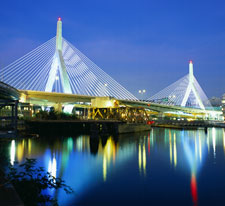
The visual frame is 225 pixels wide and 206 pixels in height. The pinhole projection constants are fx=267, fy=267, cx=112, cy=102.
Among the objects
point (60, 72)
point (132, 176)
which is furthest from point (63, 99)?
point (132, 176)

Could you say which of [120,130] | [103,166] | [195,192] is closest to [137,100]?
[120,130]

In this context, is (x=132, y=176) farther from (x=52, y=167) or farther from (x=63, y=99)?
(x=63, y=99)

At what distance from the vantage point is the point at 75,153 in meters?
19.5

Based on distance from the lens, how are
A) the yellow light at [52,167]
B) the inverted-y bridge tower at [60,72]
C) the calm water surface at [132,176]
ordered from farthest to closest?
the inverted-y bridge tower at [60,72] → the yellow light at [52,167] → the calm water surface at [132,176]

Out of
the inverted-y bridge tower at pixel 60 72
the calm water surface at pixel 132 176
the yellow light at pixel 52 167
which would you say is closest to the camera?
the calm water surface at pixel 132 176

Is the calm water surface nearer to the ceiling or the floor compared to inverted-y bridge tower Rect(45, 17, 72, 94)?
nearer to the floor

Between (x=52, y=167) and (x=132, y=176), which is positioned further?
(x=52, y=167)

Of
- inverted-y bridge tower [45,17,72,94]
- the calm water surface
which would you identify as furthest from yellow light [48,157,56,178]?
inverted-y bridge tower [45,17,72,94]

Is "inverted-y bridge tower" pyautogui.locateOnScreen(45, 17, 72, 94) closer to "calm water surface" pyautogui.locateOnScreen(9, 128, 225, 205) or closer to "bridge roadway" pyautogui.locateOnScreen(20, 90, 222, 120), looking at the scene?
"bridge roadway" pyautogui.locateOnScreen(20, 90, 222, 120)

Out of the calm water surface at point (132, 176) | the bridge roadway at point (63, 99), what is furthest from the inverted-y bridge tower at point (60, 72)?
the calm water surface at point (132, 176)

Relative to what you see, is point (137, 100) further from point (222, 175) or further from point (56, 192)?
point (56, 192)

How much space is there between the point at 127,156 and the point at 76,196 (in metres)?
9.53

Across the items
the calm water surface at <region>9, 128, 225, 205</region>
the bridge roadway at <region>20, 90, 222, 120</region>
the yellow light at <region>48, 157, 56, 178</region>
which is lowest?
the calm water surface at <region>9, 128, 225, 205</region>

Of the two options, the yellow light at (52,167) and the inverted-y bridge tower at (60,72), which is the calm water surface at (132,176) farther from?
the inverted-y bridge tower at (60,72)
